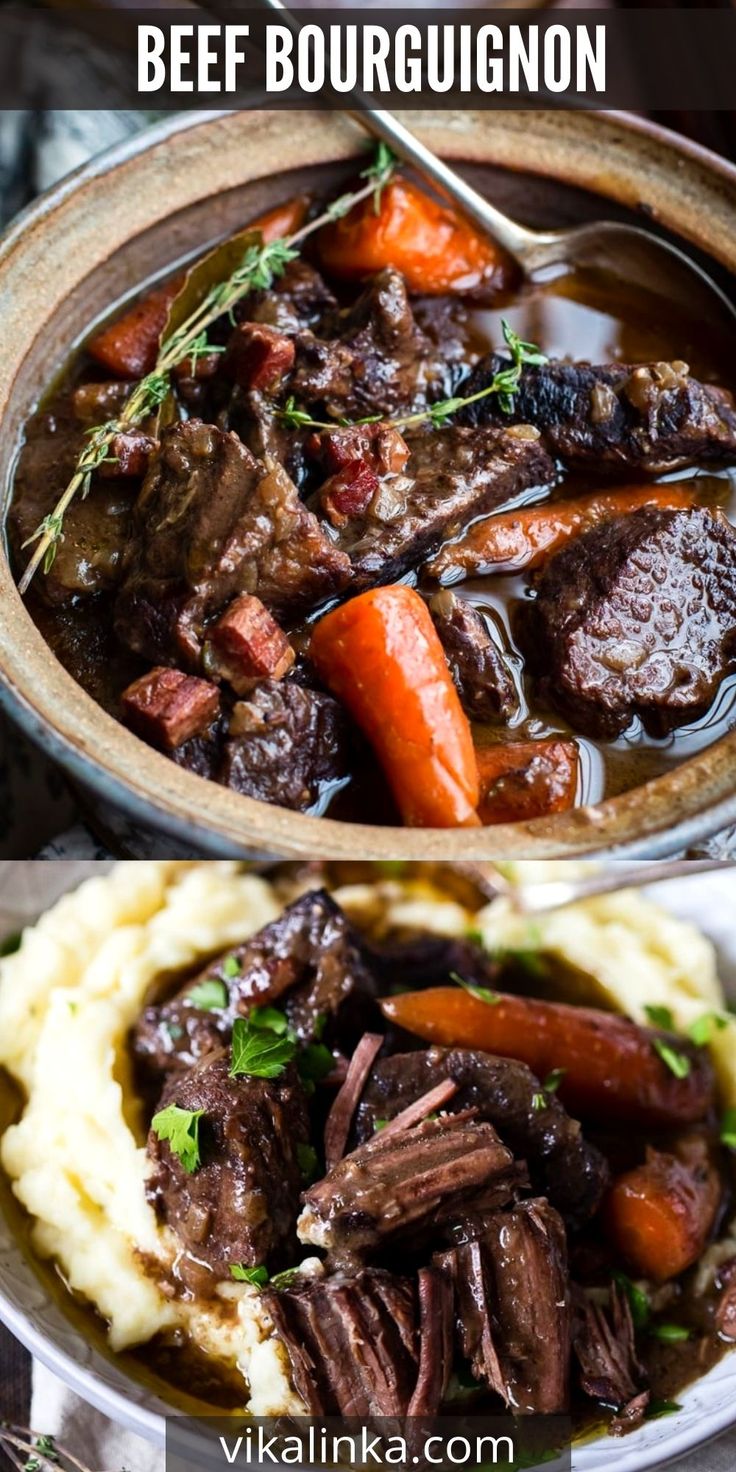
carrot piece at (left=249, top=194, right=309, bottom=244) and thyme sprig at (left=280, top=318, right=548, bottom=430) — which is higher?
carrot piece at (left=249, top=194, right=309, bottom=244)

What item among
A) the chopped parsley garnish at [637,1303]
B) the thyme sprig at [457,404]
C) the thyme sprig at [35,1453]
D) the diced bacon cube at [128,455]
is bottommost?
the thyme sprig at [35,1453]

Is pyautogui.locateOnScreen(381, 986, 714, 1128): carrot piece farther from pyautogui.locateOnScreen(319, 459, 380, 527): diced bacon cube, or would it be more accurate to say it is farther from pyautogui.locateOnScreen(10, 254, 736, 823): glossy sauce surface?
pyautogui.locateOnScreen(319, 459, 380, 527): diced bacon cube

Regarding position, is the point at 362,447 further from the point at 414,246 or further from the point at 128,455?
the point at 414,246

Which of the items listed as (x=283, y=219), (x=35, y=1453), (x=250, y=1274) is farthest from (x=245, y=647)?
(x=35, y=1453)

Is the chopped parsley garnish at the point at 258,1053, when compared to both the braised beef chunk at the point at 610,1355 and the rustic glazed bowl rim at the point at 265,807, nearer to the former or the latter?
the rustic glazed bowl rim at the point at 265,807

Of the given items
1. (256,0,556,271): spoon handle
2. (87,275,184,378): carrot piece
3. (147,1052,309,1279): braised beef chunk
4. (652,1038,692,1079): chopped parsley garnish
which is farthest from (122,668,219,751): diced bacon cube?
(256,0,556,271): spoon handle

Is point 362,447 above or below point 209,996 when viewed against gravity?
above

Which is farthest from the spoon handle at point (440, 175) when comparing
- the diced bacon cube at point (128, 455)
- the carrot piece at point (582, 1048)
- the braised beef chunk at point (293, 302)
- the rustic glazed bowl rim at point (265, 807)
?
the carrot piece at point (582, 1048)
